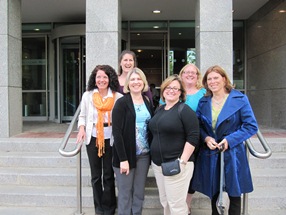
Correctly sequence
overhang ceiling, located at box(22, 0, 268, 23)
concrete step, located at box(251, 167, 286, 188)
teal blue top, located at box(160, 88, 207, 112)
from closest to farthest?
teal blue top, located at box(160, 88, 207, 112), concrete step, located at box(251, 167, 286, 188), overhang ceiling, located at box(22, 0, 268, 23)

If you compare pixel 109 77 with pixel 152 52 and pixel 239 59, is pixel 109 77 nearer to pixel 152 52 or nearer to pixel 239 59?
pixel 152 52

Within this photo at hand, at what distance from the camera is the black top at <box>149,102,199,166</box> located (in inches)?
116

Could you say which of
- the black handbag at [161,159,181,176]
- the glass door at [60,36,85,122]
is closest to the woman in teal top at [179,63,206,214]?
the black handbag at [161,159,181,176]

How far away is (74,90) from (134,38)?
274cm

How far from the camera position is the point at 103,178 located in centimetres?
377

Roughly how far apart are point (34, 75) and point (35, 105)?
1092 mm

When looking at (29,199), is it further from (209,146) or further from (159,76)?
(159,76)

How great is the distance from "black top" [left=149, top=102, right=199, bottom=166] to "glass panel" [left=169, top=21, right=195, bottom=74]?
27.0ft

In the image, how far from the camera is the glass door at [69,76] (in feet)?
34.4

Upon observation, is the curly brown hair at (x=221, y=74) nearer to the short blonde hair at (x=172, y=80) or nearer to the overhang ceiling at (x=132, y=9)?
the short blonde hair at (x=172, y=80)

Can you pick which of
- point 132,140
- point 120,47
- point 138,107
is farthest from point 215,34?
point 132,140

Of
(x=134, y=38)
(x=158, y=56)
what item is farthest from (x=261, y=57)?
(x=134, y=38)

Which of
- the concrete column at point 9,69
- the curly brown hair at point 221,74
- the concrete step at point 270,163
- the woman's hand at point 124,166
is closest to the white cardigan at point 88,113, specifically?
the woman's hand at point 124,166

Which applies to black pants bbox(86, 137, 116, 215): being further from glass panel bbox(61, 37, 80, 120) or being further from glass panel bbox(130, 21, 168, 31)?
glass panel bbox(130, 21, 168, 31)
